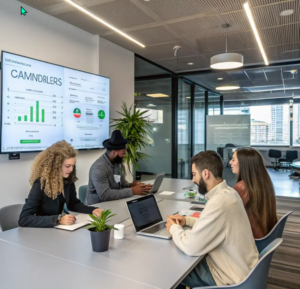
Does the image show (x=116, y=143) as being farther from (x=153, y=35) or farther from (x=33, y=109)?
(x=153, y=35)

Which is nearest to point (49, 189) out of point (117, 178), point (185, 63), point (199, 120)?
point (117, 178)

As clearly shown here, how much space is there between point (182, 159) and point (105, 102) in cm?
336

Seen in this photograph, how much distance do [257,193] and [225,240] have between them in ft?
2.69

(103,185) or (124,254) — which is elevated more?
(103,185)

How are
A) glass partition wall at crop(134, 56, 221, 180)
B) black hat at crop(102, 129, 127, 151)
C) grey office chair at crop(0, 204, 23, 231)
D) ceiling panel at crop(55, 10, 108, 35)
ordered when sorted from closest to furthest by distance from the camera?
grey office chair at crop(0, 204, 23, 231)
black hat at crop(102, 129, 127, 151)
ceiling panel at crop(55, 10, 108, 35)
glass partition wall at crop(134, 56, 221, 180)

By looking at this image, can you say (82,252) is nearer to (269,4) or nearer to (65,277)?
(65,277)

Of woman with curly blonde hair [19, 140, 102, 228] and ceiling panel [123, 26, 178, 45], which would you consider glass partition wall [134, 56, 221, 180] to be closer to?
ceiling panel [123, 26, 178, 45]

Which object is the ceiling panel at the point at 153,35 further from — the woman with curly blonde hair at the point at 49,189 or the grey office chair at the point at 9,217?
the grey office chair at the point at 9,217

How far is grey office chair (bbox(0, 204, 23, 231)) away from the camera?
2283 millimetres

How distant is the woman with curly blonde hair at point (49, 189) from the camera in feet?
6.73

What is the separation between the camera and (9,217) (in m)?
2.36

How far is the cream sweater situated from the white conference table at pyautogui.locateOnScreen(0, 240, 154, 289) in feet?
1.39

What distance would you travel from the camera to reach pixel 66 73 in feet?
13.4

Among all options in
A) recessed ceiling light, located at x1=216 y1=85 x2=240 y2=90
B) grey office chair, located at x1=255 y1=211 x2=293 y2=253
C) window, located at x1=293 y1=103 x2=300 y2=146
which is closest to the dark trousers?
grey office chair, located at x1=255 y1=211 x2=293 y2=253
